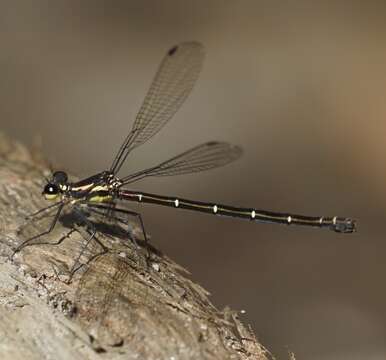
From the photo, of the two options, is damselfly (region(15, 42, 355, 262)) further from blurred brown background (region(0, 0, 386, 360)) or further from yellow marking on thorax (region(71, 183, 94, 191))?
blurred brown background (region(0, 0, 386, 360))

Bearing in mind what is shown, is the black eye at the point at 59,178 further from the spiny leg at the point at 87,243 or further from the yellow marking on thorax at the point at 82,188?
the spiny leg at the point at 87,243

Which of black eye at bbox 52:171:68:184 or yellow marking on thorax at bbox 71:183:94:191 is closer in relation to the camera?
black eye at bbox 52:171:68:184

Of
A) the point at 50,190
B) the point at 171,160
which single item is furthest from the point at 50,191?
the point at 171,160

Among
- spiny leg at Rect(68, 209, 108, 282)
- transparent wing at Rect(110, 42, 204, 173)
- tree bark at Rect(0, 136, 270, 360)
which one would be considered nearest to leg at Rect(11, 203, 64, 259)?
tree bark at Rect(0, 136, 270, 360)

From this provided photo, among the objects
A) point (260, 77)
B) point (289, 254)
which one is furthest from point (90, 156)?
point (289, 254)

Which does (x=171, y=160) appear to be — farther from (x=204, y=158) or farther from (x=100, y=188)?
(x=100, y=188)

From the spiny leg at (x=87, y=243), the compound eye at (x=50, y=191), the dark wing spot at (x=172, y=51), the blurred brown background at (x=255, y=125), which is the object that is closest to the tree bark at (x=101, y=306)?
the spiny leg at (x=87, y=243)
